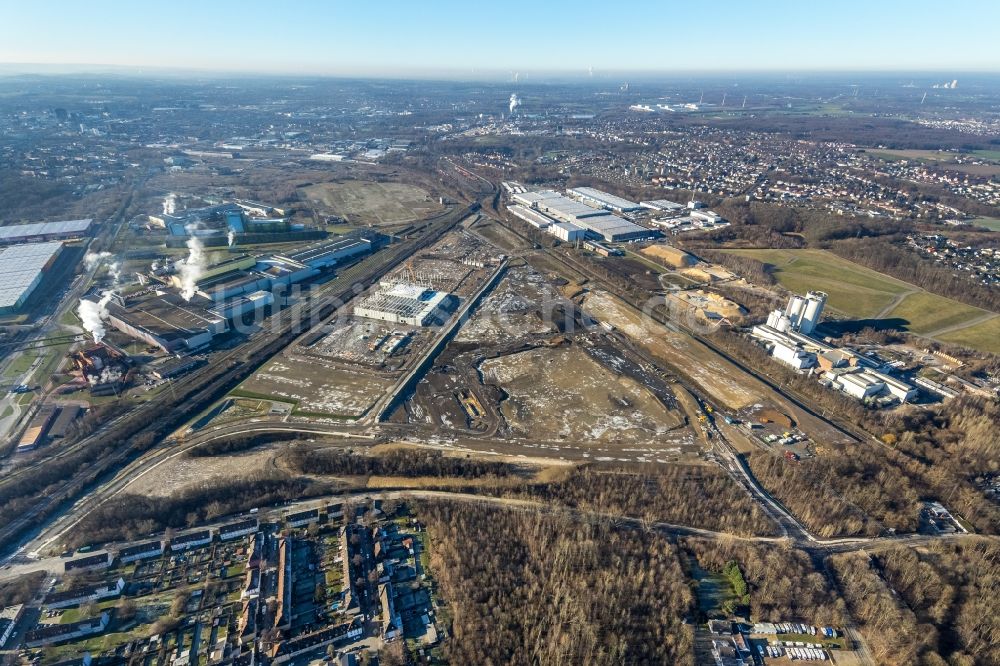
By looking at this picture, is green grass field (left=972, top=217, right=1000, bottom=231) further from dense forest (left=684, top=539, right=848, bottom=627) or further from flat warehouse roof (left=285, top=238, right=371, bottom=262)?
flat warehouse roof (left=285, top=238, right=371, bottom=262)

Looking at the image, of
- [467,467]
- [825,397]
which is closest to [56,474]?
[467,467]

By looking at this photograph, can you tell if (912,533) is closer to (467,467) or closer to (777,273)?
(467,467)

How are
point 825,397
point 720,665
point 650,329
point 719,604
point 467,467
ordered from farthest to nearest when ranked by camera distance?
point 650,329, point 825,397, point 467,467, point 719,604, point 720,665

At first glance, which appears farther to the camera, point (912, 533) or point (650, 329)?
point (650, 329)

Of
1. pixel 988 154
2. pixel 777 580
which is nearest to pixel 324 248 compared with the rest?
pixel 777 580

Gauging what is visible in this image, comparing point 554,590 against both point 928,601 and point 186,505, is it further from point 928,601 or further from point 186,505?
point 186,505

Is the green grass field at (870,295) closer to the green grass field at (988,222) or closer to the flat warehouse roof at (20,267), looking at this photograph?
the green grass field at (988,222)
